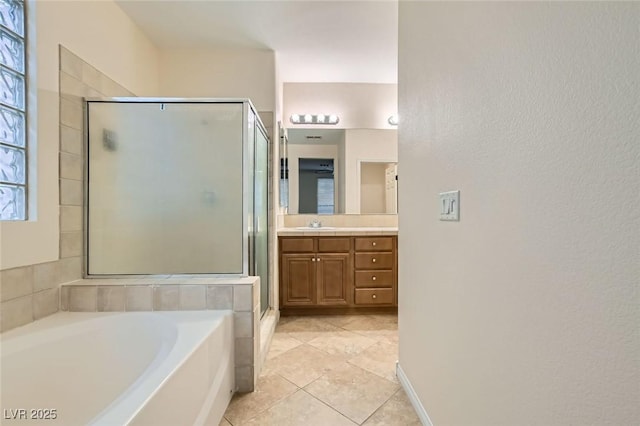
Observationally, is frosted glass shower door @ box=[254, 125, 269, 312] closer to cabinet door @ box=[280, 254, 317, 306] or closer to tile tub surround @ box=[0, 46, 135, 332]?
cabinet door @ box=[280, 254, 317, 306]

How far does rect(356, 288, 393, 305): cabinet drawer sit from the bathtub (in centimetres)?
147

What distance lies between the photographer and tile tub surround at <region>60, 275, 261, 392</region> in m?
1.60

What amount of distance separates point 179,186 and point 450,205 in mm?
1700

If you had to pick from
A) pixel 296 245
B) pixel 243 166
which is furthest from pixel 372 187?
pixel 243 166

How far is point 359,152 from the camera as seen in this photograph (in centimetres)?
326

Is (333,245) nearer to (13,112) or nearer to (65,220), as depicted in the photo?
(65,220)

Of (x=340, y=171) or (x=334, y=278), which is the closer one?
(x=334, y=278)

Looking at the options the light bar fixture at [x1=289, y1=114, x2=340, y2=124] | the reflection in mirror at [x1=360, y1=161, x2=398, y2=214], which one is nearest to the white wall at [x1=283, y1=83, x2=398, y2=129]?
the light bar fixture at [x1=289, y1=114, x2=340, y2=124]

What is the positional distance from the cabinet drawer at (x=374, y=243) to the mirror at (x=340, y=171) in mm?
560

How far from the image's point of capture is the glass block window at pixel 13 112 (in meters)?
1.31

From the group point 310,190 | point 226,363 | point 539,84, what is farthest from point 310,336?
point 539,84

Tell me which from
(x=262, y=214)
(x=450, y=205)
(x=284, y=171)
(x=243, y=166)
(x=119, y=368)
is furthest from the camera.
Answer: (x=284, y=171)

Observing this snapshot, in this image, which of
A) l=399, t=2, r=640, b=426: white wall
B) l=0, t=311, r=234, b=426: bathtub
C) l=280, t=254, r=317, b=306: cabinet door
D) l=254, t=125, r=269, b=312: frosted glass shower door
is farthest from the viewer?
l=280, t=254, r=317, b=306: cabinet door

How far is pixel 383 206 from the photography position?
3.26 meters
